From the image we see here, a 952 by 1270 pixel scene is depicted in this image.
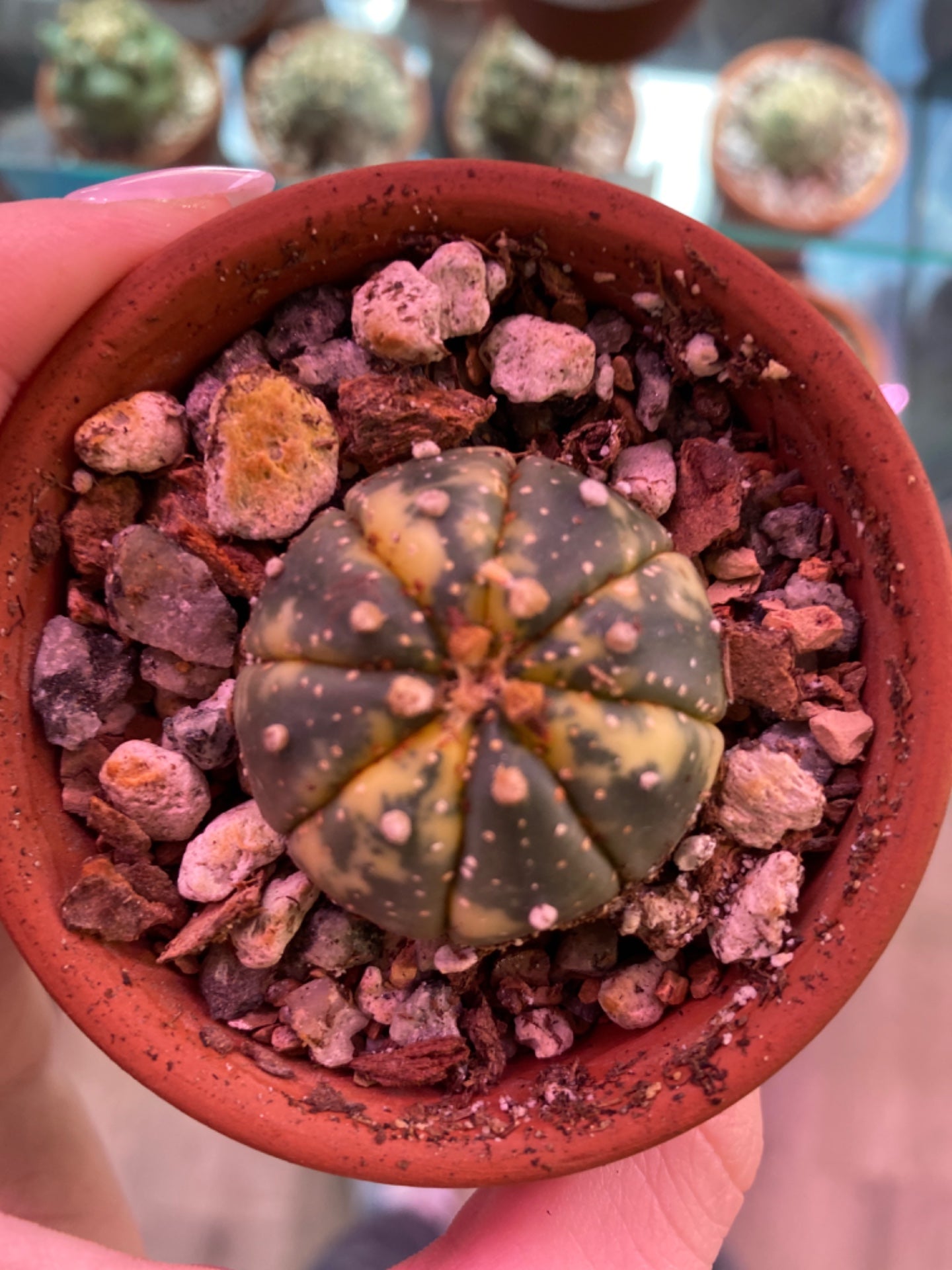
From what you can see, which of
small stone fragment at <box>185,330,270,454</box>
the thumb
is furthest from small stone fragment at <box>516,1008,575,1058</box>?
the thumb

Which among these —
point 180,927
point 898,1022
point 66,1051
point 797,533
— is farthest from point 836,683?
point 66,1051

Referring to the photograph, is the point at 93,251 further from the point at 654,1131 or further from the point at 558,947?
the point at 654,1131

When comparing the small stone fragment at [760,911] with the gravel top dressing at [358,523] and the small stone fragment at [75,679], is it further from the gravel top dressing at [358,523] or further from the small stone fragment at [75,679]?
the small stone fragment at [75,679]

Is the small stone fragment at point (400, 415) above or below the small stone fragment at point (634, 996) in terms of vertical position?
above

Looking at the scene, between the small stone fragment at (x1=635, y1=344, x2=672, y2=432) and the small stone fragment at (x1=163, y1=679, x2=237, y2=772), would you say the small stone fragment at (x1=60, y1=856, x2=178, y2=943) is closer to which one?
the small stone fragment at (x1=163, y1=679, x2=237, y2=772)

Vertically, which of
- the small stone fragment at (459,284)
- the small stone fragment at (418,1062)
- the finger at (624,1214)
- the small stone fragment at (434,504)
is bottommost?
the finger at (624,1214)

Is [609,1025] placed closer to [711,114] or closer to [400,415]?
[400,415]

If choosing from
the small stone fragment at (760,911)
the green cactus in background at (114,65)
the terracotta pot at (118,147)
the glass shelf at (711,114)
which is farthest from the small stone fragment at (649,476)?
the green cactus in background at (114,65)
